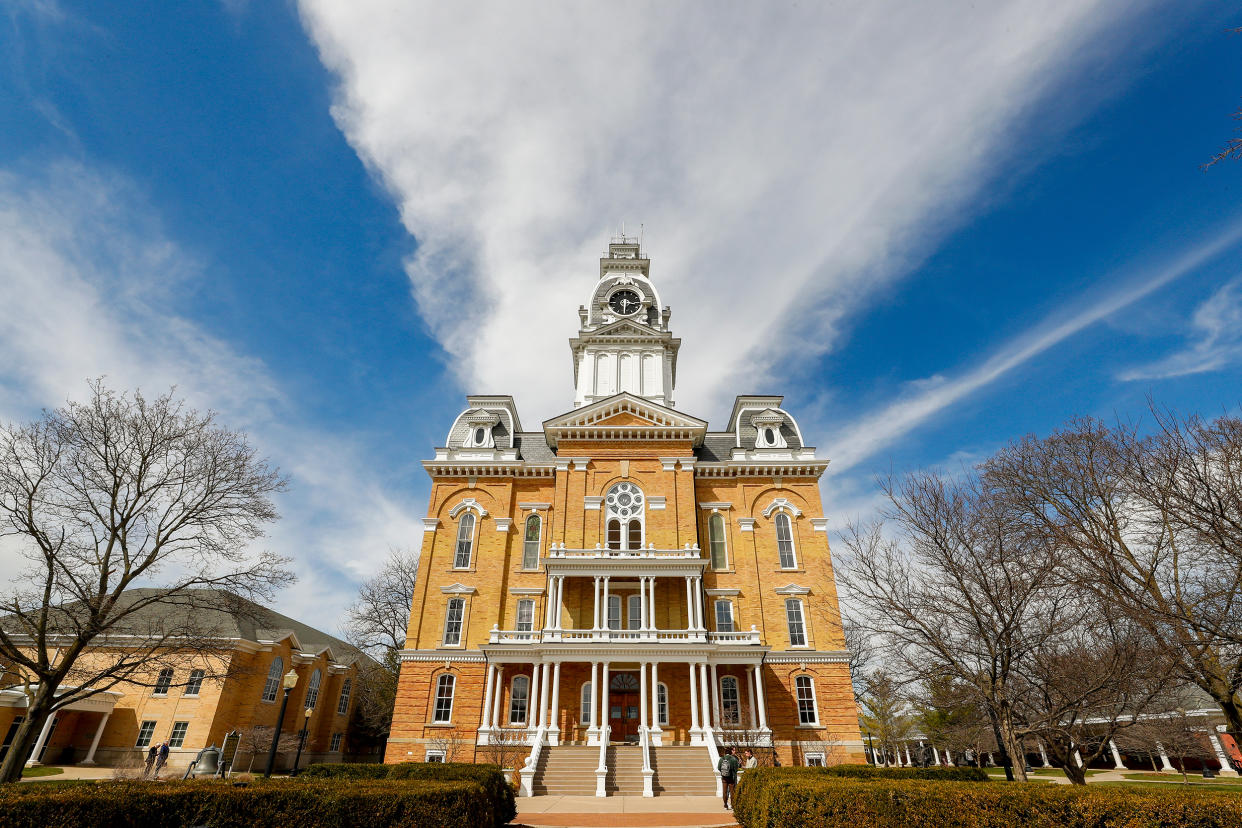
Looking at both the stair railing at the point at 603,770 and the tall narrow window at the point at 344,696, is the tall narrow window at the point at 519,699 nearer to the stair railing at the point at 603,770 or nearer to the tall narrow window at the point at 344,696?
the stair railing at the point at 603,770

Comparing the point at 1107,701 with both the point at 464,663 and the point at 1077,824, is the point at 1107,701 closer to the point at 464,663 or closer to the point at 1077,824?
the point at 1077,824

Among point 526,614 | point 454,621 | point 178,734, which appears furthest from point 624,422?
point 178,734

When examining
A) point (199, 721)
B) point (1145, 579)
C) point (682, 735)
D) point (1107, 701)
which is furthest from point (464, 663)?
point (1145, 579)

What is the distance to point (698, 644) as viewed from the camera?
2558cm

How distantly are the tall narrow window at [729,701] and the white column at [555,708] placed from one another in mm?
7483

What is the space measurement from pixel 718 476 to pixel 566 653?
13123 mm

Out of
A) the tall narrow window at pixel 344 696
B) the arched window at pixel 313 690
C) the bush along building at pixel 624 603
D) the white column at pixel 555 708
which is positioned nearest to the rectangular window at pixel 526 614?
the bush along building at pixel 624 603

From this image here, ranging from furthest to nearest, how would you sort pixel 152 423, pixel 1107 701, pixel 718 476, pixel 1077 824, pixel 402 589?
pixel 402 589 < pixel 718 476 < pixel 152 423 < pixel 1107 701 < pixel 1077 824

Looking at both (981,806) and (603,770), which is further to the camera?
(603,770)

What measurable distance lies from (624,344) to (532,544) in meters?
14.6

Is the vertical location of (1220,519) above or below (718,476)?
below

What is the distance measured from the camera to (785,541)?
104ft

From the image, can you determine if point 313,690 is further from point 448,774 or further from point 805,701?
point 805,701

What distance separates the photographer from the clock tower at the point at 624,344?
37.8m
